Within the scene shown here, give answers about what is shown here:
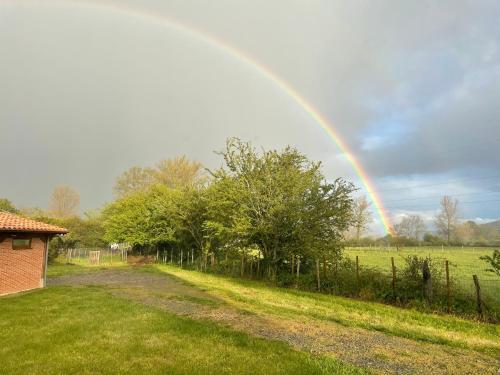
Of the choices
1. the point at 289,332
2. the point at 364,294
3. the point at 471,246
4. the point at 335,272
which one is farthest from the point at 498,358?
the point at 471,246

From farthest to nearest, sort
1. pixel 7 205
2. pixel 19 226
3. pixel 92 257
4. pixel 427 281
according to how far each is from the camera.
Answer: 1. pixel 7 205
2. pixel 92 257
3. pixel 19 226
4. pixel 427 281

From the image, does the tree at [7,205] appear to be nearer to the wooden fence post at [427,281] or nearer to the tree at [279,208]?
the tree at [279,208]

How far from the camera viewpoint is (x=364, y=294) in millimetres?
13289

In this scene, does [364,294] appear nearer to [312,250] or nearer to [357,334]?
[312,250]

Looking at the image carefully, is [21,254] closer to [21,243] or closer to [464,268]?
[21,243]

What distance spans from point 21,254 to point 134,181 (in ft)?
127

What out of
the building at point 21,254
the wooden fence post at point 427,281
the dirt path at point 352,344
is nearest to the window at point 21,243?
the building at point 21,254

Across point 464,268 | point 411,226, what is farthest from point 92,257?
point 411,226

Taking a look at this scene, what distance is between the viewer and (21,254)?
1448 centimetres

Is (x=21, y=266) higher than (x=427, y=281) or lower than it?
higher

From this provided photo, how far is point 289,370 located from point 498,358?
4.32m

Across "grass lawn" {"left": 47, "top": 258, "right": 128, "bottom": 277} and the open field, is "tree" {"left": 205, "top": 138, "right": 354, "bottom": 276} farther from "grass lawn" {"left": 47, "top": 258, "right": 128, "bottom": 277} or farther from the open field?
"grass lawn" {"left": 47, "top": 258, "right": 128, "bottom": 277}

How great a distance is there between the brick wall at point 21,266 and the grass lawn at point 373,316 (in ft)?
25.2

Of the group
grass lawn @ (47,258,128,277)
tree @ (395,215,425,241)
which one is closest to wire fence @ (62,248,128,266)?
grass lawn @ (47,258,128,277)
